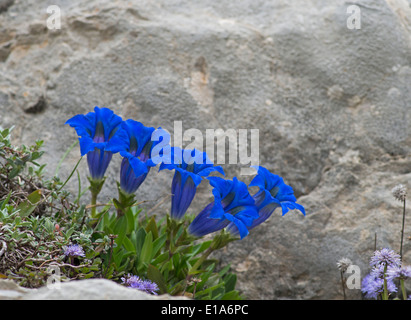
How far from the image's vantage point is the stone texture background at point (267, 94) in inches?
129

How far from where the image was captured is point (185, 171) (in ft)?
7.41

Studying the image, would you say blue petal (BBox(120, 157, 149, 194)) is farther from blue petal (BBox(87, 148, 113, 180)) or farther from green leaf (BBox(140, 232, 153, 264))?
green leaf (BBox(140, 232, 153, 264))

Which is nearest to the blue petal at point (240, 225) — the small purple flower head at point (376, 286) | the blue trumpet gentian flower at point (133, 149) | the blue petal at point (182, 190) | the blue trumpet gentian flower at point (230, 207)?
the blue trumpet gentian flower at point (230, 207)

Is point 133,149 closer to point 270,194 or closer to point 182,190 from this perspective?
point 182,190

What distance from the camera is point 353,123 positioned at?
3576 millimetres

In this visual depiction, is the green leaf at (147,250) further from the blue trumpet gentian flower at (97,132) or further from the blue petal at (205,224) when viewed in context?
the blue trumpet gentian flower at (97,132)

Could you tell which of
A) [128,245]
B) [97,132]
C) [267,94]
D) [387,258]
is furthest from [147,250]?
[267,94]

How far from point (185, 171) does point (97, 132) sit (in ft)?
1.60

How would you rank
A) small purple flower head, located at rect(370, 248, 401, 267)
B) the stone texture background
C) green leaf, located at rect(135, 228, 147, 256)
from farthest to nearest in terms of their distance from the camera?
the stone texture background
green leaf, located at rect(135, 228, 147, 256)
small purple flower head, located at rect(370, 248, 401, 267)

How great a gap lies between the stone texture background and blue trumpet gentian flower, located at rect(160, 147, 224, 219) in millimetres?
916

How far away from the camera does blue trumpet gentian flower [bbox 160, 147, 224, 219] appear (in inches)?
89.2

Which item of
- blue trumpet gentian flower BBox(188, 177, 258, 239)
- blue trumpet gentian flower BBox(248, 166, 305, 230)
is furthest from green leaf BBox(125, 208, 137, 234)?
blue trumpet gentian flower BBox(248, 166, 305, 230)
